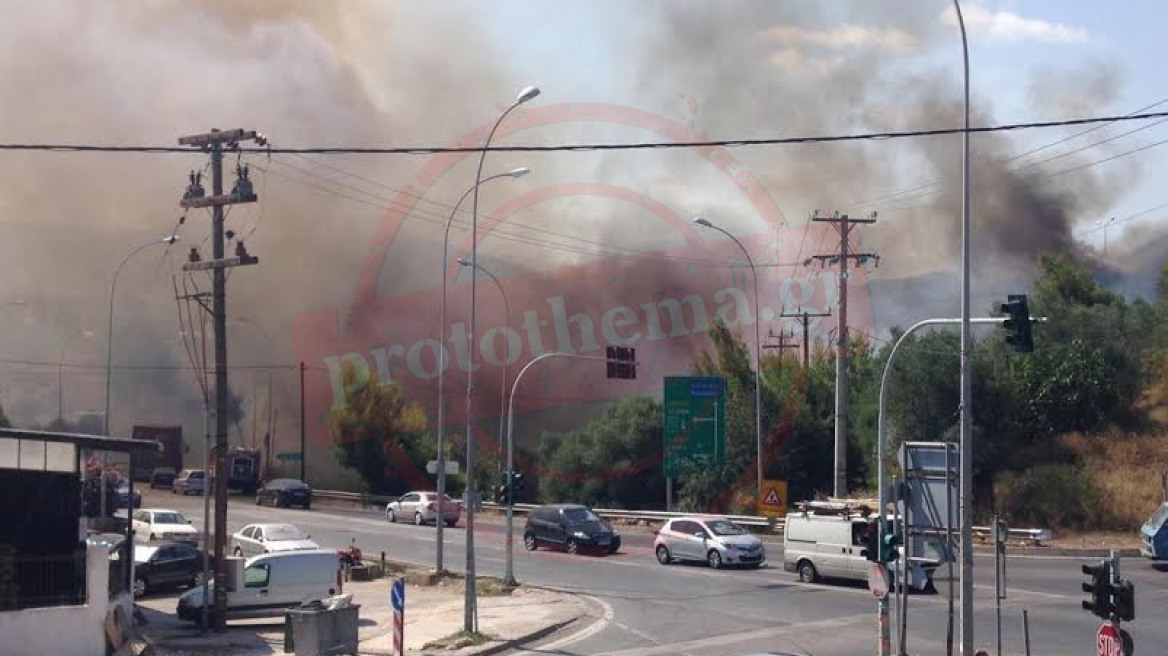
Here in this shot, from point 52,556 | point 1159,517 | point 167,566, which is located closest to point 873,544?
point 52,556

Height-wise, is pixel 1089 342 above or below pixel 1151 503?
above

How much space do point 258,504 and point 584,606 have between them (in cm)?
4103

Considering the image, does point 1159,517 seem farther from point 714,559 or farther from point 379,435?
point 379,435

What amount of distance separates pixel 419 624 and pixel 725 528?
40.5ft

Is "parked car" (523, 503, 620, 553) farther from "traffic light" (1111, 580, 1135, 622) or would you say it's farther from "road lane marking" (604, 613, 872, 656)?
"traffic light" (1111, 580, 1135, 622)

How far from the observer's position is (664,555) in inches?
1453

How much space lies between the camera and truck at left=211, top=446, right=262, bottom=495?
2808 inches

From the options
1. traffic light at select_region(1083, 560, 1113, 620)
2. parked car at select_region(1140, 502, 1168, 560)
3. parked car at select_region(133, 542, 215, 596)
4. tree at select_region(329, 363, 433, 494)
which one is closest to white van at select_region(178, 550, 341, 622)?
parked car at select_region(133, 542, 215, 596)

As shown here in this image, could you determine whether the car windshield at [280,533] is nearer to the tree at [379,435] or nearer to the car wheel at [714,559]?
the car wheel at [714,559]

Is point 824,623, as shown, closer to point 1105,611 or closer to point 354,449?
point 1105,611

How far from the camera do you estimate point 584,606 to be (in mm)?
27703

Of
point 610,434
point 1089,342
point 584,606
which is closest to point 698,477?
point 610,434

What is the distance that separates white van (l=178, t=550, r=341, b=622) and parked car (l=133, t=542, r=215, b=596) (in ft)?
19.9

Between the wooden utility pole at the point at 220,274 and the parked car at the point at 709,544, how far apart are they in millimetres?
14520
